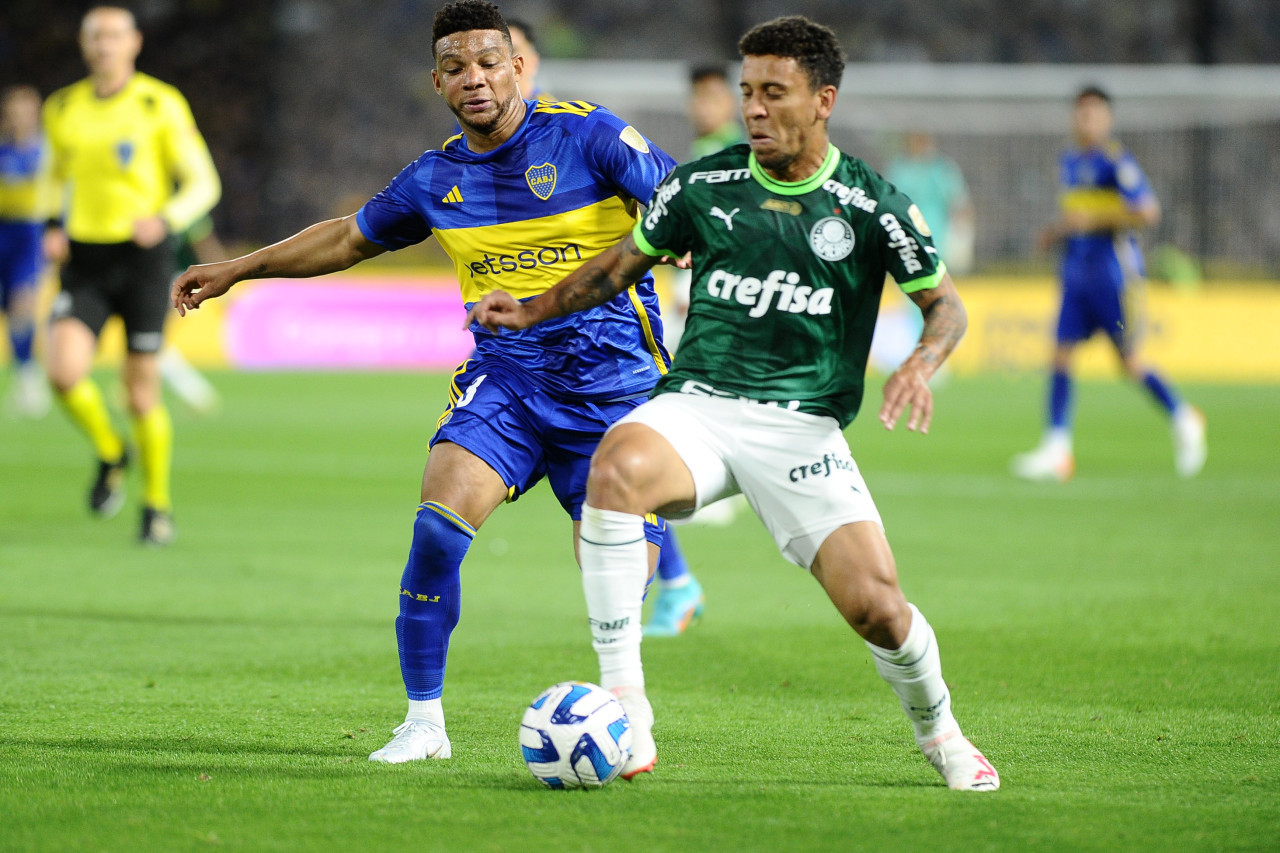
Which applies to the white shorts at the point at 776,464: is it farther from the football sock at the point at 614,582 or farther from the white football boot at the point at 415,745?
the white football boot at the point at 415,745

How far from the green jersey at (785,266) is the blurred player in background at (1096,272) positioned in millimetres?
7655

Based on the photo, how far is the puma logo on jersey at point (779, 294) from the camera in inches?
162

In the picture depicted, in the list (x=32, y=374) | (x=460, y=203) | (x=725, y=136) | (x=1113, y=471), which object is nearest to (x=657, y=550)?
(x=460, y=203)

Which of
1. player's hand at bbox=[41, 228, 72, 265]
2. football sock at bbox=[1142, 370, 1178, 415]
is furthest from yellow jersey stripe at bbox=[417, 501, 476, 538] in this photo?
football sock at bbox=[1142, 370, 1178, 415]

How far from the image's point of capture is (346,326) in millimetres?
20594

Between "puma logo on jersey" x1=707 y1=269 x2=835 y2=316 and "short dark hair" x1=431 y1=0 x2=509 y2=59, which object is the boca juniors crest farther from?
"puma logo on jersey" x1=707 y1=269 x2=835 y2=316

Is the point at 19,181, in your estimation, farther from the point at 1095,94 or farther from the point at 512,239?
the point at 512,239

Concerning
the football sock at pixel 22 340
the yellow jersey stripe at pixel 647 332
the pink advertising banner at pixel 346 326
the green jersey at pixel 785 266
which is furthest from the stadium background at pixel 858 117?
the green jersey at pixel 785 266

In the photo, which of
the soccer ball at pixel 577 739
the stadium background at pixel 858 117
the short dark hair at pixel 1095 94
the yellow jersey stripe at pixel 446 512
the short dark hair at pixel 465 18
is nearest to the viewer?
the soccer ball at pixel 577 739

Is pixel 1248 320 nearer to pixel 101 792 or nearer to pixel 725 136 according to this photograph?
pixel 725 136

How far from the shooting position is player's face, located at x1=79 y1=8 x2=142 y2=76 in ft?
Answer: 27.3

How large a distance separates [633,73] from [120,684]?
17026mm

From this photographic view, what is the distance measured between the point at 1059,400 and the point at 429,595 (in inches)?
310

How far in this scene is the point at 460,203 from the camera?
482 cm
